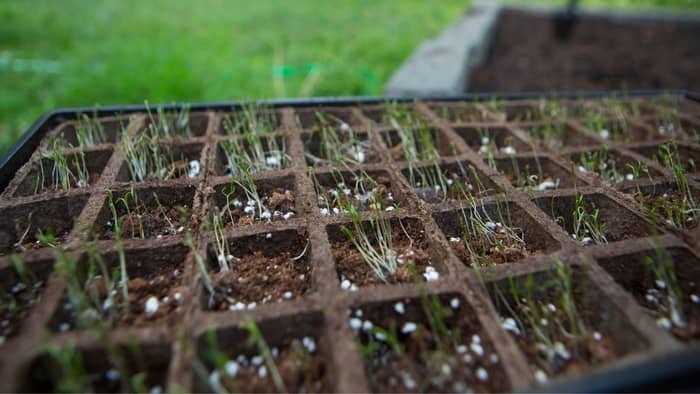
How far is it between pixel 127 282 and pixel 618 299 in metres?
1.05

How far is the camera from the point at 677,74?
11.5 ft

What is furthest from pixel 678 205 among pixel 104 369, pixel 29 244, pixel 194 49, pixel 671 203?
pixel 194 49

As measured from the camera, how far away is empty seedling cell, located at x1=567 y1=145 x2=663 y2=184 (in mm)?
1368

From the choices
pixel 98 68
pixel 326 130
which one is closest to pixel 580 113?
pixel 326 130

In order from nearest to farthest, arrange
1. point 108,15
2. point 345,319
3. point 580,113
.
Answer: point 345,319
point 580,113
point 108,15

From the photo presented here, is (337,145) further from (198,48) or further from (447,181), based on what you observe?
(198,48)

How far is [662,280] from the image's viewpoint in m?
0.96

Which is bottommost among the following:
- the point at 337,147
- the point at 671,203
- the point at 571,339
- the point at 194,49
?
the point at 571,339

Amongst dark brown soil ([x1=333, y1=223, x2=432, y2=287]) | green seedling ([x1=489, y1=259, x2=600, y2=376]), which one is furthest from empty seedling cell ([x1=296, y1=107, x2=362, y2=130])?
green seedling ([x1=489, y1=259, x2=600, y2=376])

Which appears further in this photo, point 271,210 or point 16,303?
A: point 271,210

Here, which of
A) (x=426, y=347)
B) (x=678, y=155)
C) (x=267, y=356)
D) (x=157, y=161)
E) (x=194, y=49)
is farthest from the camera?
(x=194, y=49)

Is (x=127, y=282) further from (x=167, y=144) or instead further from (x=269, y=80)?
(x=269, y=80)

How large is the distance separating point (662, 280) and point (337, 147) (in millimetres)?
1023

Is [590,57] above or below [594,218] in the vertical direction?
above
